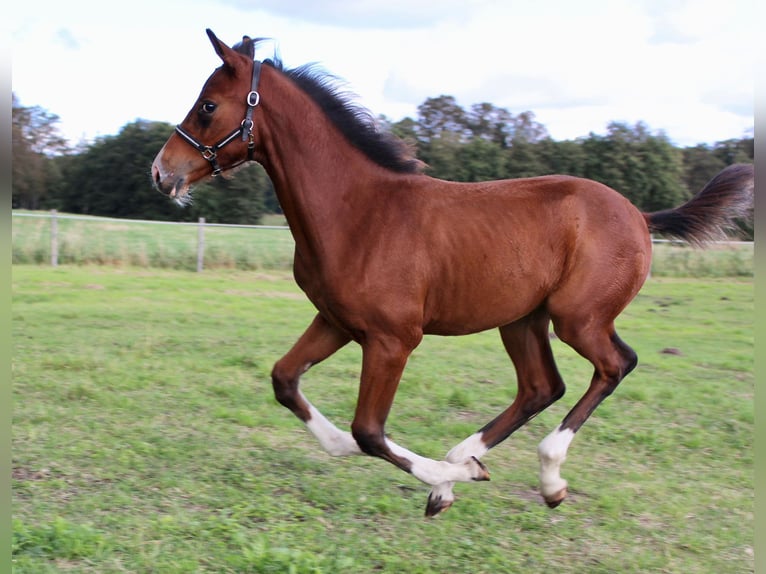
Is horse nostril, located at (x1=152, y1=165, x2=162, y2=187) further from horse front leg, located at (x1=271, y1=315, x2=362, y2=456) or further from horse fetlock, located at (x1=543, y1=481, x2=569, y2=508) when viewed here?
horse fetlock, located at (x1=543, y1=481, x2=569, y2=508)

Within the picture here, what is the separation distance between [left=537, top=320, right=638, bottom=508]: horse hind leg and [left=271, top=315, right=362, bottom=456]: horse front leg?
103cm

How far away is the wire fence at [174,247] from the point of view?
14.0 m

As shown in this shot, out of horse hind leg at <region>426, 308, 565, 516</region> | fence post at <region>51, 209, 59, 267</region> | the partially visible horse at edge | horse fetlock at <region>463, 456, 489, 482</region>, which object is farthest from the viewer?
fence post at <region>51, 209, 59, 267</region>

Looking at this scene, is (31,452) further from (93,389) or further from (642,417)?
(642,417)

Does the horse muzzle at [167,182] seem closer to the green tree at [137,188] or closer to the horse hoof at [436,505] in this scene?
the horse hoof at [436,505]

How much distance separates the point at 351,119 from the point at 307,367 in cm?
131

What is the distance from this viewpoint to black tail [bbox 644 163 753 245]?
4566 millimetres

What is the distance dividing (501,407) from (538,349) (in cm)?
162

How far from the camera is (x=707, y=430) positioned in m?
5.38

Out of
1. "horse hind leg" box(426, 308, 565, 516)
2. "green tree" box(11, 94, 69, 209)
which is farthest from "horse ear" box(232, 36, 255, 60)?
"green tree" box(11, 94, 69, 209)

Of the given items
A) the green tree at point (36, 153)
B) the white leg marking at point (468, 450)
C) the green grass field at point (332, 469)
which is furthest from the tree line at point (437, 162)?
the white leg marking at point (468, 450)

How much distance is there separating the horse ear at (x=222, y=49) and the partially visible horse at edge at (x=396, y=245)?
0.01m

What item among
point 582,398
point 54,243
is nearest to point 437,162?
point 54,243

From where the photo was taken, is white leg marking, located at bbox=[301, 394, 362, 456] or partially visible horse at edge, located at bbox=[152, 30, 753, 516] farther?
white leg marking, located at bbox=[301, 394, 362, 456]
